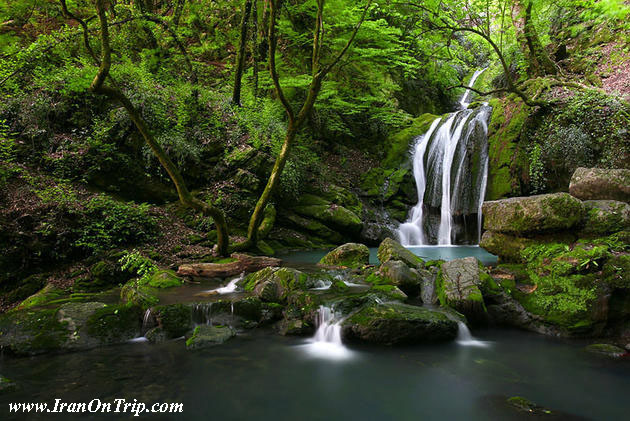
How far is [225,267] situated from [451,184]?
32.5 ft

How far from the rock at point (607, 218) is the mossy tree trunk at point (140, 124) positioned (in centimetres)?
727

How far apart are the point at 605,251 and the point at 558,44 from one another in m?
13.5

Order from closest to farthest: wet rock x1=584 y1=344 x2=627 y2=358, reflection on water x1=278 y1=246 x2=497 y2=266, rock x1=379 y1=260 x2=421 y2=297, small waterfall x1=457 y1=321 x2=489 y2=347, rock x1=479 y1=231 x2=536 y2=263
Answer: wet rock x1=584 y1=344 x2=627 y2=358
small waterfall x1=457 y1=321 x2=489 y2=347
rock x1=379 y1=260 x2=421 y2=297
rock x1=479 y1=231 x2=536 y2=263
reflection on water x1=278 y1=246 x2=497 y2=266

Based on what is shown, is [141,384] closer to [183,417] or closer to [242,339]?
[183,417]

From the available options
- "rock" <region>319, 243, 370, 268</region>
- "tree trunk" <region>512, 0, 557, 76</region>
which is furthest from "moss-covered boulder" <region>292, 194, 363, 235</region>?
"tree trunk" <region>512, 0, 557, 76</region>

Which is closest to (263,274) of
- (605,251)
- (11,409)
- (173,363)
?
(173,363)

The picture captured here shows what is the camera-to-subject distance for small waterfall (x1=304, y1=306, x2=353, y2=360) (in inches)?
174

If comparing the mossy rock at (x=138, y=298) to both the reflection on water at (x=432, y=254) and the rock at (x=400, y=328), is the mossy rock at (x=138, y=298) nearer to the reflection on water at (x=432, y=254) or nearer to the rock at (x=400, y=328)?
the rock at (x=400, y=328)

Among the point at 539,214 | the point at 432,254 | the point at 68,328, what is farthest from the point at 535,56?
the point at 68,328

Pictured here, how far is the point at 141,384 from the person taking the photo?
3539 mm

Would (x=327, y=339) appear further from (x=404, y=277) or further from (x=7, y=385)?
(x=7, y=385)

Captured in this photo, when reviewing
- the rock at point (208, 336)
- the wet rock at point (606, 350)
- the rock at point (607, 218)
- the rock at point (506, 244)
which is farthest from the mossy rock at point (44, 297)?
the rock at point (607, 218)

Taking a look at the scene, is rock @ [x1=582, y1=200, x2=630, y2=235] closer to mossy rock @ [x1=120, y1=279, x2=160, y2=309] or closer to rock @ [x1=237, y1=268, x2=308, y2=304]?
rock @ [x1=237, y1=268, x2=308, y2=304]

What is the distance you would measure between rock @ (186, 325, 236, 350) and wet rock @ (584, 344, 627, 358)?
488 centimetres
